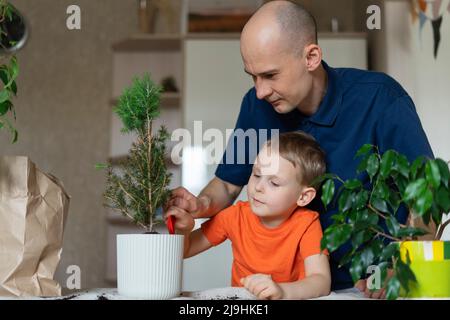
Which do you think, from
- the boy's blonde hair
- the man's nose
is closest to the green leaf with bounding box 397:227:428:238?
the boy's blonde hair

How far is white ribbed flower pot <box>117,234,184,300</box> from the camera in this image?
86cm

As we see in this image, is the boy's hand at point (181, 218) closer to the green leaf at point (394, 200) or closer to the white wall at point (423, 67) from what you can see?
the green leaf at point (394, 200)

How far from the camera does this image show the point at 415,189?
2.57 ft

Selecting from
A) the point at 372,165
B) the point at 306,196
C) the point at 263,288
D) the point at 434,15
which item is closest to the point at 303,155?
the point at 306,196

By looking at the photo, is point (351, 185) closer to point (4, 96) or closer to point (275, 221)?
point (275, 221)

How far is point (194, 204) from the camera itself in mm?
1170

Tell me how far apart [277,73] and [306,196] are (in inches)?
10.8

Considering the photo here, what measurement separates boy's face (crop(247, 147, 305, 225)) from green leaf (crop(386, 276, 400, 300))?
386 mm

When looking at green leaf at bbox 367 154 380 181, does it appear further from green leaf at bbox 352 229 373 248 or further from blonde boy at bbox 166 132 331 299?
blonde boy at bbox 166 132 331 299

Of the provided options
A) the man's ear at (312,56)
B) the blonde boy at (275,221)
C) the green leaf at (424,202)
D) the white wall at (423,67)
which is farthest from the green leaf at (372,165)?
the white wall at (423,67)
